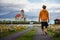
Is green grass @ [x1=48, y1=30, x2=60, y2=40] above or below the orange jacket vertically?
below

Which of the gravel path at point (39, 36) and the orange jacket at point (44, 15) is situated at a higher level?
the orange jacket at point (44, 15)

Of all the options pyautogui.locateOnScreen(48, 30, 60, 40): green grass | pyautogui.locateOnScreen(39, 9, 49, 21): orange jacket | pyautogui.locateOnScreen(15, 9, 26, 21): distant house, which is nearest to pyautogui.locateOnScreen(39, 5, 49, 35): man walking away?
pyautogui.locateOnScreen(39, 9, 49, 21): orange jacket

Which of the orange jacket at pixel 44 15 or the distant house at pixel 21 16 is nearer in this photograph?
the orange jacket at pixel 44 15

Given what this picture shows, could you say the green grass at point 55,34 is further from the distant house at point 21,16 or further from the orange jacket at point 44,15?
the distant house at point 21,16

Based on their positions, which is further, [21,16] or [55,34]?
[21,16]

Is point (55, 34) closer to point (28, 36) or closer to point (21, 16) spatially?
point (28, 36)

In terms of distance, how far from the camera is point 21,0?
16.9 ft

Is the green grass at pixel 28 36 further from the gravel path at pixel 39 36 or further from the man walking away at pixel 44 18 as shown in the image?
the man walking away at pixel 44 18

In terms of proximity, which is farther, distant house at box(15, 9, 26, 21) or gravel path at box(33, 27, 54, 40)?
distant house at box(15, 9, 26, 21)

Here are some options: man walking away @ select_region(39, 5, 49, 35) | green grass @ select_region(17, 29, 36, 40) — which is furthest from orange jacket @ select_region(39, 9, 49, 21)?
green grass @ select_region(17, 29, 36, 40)

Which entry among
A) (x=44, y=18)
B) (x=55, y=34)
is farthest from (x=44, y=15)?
(x=55, y=34)

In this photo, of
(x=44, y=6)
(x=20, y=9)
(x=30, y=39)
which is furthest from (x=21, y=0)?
(x=30, y=39)

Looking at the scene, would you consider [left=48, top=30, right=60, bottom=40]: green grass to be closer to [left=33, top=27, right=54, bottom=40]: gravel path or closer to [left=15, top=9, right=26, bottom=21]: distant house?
[left=33, top=27, right=54, bottom=40]: gravel path

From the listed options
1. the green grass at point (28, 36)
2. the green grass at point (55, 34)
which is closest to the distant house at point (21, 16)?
the green grass at point (28, 36)
